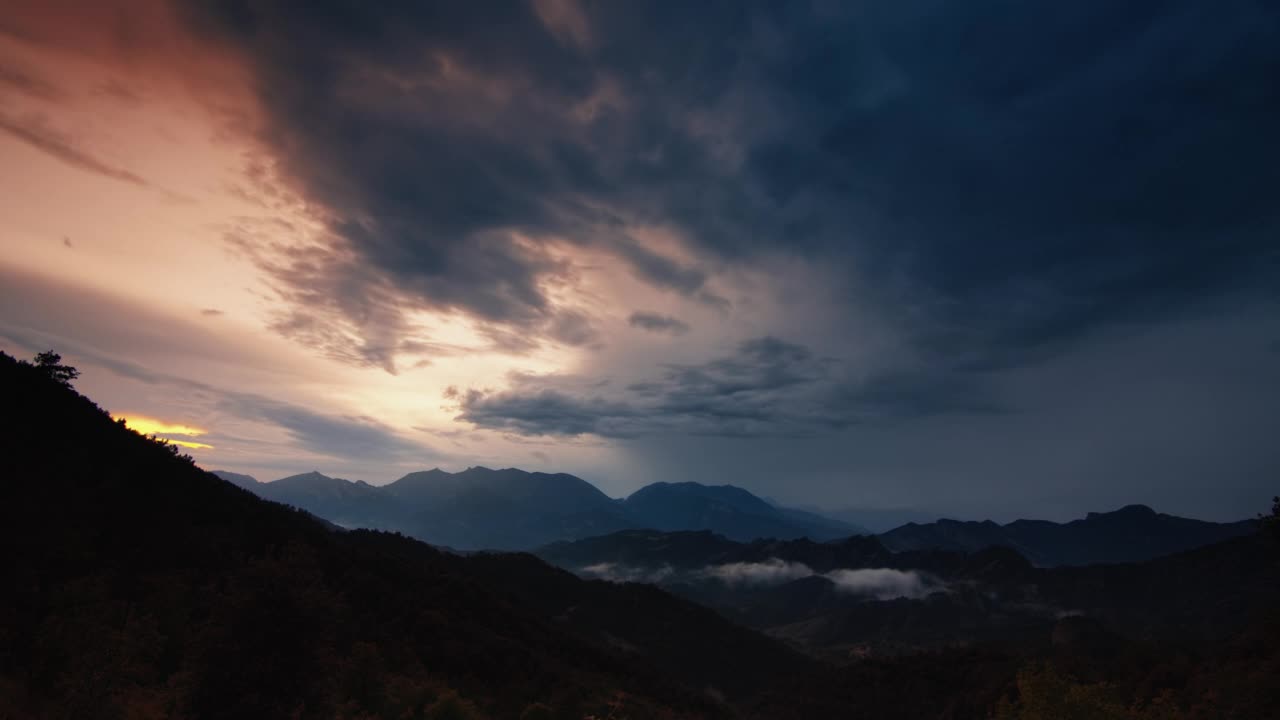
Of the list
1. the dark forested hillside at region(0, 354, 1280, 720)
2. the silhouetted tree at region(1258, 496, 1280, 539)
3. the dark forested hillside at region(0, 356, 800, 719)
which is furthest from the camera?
the silhouetted tree at region(1258, 496, 1280, 539)

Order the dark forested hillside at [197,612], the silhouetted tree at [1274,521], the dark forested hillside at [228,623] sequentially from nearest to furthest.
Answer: the dark forested hillside at [197,612] → the dark forested hillside at [228,623] → the silhouetted tree at [1274,521]

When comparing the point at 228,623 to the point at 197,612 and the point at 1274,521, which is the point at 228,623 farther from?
the point at 1274,521

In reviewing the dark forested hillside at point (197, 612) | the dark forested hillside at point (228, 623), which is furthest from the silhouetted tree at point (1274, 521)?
the dark forested hillside at point (197, 612)

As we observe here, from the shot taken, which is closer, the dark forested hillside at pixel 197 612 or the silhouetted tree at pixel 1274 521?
the dark forested hillside at pixel 197 612

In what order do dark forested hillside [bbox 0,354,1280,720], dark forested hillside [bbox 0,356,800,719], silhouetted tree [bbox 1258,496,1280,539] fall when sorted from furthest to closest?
silhouetted tree [bbox 1258,496,1280,539], dark forested hillside [bbox 0,354,1280,720], dark forested hillside [bbox 0,356,800,719]

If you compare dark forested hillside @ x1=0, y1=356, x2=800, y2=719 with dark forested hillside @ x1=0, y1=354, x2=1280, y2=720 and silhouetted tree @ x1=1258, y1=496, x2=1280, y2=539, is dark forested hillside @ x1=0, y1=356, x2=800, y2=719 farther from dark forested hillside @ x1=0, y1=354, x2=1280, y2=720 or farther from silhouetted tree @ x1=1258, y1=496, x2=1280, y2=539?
silhouetted tree @ x1=1258, y1=496, x2=1280, y2=539

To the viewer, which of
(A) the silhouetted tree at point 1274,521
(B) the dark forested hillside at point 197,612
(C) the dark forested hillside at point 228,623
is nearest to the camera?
(B) the dark forested hillside at point 197,612

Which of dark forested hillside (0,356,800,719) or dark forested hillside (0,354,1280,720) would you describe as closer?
dark forested hillside (0,356,800,719)

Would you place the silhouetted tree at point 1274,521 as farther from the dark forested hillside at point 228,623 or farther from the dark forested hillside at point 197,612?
the dark forested hillside at point 197,612

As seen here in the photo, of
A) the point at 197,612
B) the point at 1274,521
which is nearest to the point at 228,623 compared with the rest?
the point at 197,612

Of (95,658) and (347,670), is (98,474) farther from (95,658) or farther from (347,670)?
(95,658)

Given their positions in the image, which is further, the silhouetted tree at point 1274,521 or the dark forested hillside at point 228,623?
the silhouetted tree at point 1274,521

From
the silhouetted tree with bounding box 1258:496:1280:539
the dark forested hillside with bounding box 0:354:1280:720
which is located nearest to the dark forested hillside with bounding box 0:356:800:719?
the dark forested hillside with bounding box 0:354:1280:720

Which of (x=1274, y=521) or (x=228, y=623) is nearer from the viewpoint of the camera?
(x=228, y=623)
